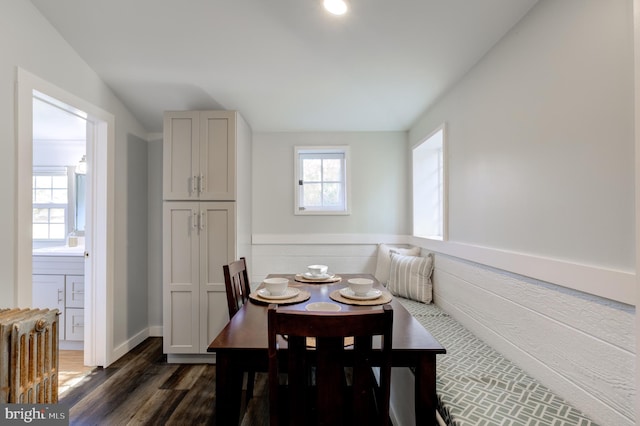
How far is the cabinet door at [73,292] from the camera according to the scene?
2.70 meters

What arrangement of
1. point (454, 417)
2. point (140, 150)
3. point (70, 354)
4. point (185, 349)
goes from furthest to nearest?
point (140, 150), point (70, 354), point (185, 349), point (454, 417)

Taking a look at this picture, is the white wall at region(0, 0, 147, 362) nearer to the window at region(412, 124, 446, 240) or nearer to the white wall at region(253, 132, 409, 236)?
the white wall at region(253, 132, 409, 236)

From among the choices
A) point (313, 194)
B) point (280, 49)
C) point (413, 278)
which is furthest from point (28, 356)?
point (313, 194)

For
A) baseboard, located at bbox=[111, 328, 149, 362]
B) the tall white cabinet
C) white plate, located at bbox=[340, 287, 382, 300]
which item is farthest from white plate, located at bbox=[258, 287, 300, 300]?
baseboard, located at bbox=[111, 328, 149, 362]

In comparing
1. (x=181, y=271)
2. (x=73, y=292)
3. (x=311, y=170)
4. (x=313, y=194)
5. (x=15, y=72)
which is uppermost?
(x=15, y=72)

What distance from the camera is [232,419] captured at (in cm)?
113

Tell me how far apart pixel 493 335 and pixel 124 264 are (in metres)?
2.90

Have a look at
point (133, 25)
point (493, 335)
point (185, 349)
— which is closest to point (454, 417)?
point (493, 335)

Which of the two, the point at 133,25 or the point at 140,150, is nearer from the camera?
the point at 133,25

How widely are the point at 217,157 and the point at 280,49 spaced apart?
102 cm

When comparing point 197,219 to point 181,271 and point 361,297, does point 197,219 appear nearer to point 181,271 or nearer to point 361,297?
point 181,271

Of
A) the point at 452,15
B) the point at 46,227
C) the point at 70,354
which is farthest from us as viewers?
the point at 46,227

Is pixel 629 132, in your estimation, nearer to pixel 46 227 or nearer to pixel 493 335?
pixel 493 335

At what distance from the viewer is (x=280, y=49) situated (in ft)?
6.55
